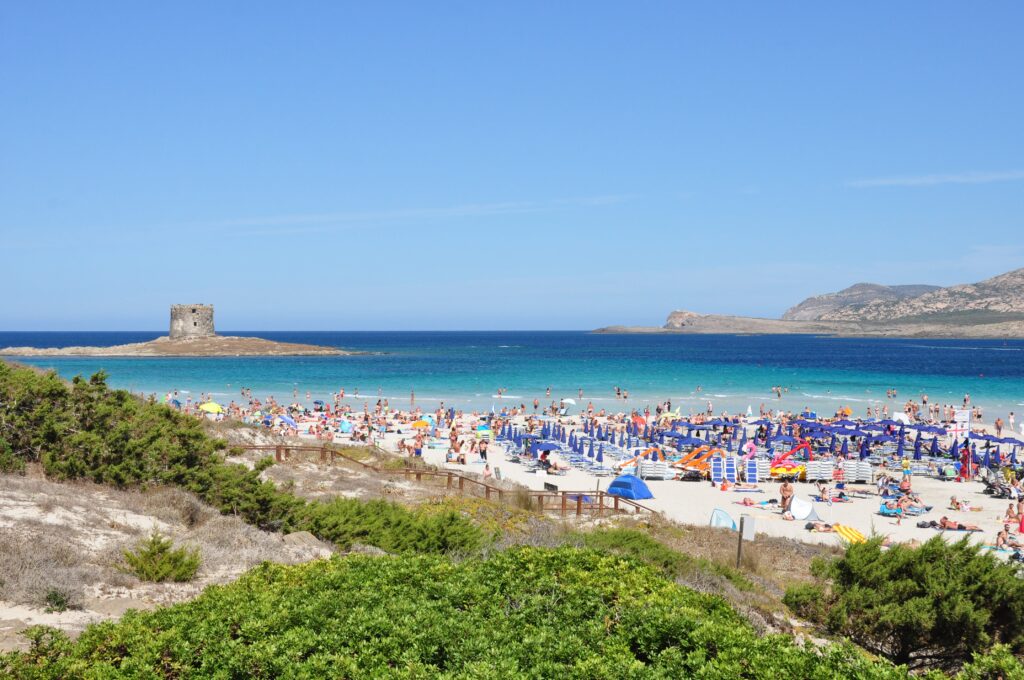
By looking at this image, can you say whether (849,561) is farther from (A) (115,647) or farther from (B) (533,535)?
(A) (115,647)

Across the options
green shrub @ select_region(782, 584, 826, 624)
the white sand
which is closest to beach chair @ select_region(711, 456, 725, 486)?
the white sand

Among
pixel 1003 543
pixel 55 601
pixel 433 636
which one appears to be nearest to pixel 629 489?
pixel 1003 543

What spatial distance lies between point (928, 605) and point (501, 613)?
5.34 metres

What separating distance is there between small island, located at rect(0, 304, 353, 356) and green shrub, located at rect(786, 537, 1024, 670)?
94.1 metres

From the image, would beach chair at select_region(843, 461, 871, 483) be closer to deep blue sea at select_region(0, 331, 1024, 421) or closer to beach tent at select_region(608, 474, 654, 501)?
beach tent at select_region(608, 474, 654, 501)

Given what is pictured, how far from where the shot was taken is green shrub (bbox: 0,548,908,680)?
502cm

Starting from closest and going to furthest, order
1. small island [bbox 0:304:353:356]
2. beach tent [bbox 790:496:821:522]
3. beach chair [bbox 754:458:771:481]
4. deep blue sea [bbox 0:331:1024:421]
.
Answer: beach tent [bbox 790:496:821:522], beach chair [bbox 754:458:771:481], deep blue sea [bbox 0:331:1024:421], small island [bbox 0:304:353:356]

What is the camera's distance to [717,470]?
25.8 meters

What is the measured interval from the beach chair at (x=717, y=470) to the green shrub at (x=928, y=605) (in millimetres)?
16410

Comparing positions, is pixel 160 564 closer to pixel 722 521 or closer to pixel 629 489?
pixel 722 521

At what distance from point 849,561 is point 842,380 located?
6732cm

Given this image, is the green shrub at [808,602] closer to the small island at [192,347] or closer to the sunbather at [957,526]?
the sunbather at [957,526]

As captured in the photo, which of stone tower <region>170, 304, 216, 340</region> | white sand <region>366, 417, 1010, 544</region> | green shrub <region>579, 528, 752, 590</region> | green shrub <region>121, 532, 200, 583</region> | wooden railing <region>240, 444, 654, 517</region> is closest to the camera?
green shrub <region>121, 532, 200, 583</region>

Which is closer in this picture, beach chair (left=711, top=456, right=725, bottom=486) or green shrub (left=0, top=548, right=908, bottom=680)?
green shrub (left=0, top=548, right=908, bottom=680)
